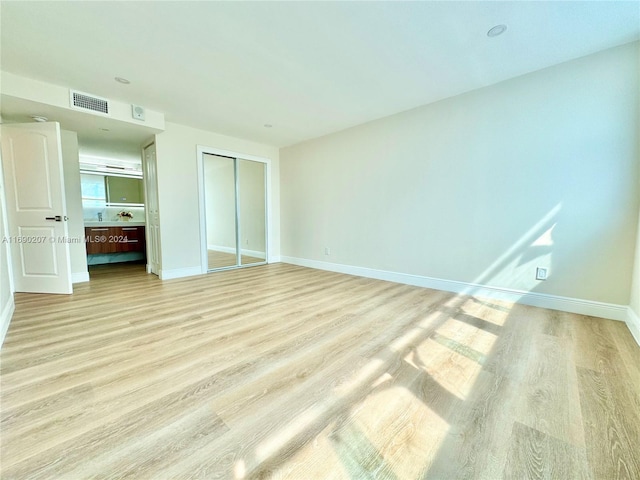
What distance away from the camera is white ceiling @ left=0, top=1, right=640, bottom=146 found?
72.9 inches

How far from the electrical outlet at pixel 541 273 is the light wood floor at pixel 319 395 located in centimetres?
35

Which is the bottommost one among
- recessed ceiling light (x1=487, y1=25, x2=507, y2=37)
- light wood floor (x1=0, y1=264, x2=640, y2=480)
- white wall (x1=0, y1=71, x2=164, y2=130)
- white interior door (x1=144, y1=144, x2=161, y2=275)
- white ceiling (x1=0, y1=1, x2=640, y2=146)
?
light wood floor (x1=0, y1=264, x2=640, y2=480)

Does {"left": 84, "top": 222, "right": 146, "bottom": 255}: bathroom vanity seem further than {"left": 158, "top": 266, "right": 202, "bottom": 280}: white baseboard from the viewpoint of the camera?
Yes

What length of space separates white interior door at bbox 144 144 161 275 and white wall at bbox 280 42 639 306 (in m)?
3.11

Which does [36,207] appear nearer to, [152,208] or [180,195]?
[152,208]

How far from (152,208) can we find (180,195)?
61 centimetres

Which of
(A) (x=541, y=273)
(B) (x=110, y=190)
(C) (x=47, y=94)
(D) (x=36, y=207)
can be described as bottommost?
(A) (x=541, y=273)

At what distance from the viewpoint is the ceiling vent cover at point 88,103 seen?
2931 millimetres

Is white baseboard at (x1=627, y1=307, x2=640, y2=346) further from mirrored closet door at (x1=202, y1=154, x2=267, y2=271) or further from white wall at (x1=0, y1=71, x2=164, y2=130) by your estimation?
white wall at (x1=0, y1=71, x2=164, y2=130)

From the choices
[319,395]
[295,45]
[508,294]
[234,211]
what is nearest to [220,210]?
[234,211]

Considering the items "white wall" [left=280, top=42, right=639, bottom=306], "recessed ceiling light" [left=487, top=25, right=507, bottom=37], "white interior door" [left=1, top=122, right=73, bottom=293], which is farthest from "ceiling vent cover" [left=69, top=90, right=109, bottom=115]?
"recessed ceiling light" [left=487, top=25, right=507, bottom=37]

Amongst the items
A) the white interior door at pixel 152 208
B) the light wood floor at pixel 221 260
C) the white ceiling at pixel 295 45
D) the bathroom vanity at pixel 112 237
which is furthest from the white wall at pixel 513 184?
the bathroom vanity at pixel 112 237

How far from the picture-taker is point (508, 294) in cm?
294

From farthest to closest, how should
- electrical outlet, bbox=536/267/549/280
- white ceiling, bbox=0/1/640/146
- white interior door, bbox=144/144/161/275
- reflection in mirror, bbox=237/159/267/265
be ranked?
reflection in mirror, bbox=237/159/267/265, white interior door, bbox=144/144/161/275, electrical outlet, bbox=536/267/549/280, white ceiling, bbox=0/1/640/146
